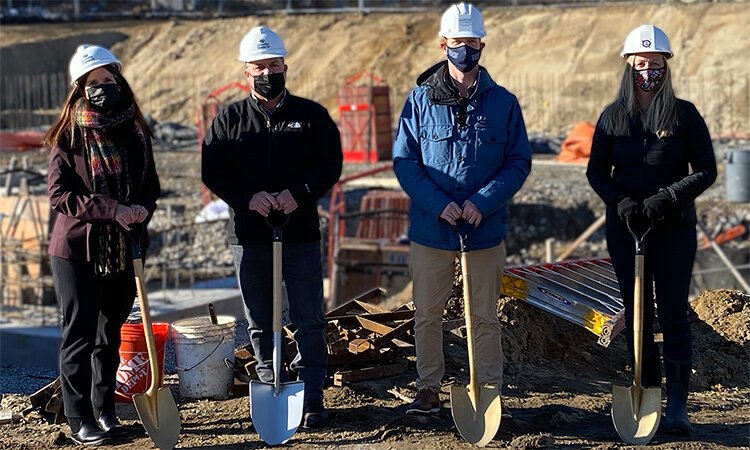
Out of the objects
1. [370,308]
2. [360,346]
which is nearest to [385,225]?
[370,308]

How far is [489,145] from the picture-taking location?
19.4 ft

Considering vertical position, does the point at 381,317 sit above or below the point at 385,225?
above

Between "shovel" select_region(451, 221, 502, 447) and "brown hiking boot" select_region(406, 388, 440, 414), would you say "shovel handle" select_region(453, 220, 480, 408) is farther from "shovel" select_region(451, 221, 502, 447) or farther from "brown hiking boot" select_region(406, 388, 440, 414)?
"brown hiking boot" select_region(406, 388, 440, 414)

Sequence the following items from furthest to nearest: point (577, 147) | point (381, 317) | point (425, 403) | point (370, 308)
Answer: point (577, 147)
point (370, 308)
point (381, 317)
point (425, 403)

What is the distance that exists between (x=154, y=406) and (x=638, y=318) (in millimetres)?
2437

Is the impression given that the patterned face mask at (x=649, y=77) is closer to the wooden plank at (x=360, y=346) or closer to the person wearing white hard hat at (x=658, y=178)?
the person wearing white hard hat at (x=658, y=178)

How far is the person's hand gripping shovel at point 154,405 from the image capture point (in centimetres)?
580

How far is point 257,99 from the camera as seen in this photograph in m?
6.06

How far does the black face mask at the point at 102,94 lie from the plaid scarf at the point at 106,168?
4cm

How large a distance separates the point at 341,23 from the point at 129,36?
34.5 ft

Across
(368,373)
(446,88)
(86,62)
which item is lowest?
(368,373)

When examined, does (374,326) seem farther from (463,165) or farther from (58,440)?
(58,440)

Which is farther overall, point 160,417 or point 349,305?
point 349,305

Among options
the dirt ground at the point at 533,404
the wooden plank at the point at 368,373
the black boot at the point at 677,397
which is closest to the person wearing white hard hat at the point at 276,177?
the dirt ground at the point at 533,404
